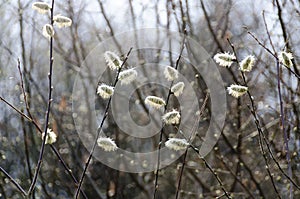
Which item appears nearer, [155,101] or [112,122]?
[155,101]

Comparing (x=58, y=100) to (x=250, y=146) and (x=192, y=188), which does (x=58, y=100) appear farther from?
(x=250, y=146)

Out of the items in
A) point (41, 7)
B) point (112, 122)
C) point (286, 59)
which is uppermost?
point (41, 7)

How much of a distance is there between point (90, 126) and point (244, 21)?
4.72 feet

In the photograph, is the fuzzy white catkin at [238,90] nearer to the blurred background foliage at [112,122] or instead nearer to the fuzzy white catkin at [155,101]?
the fuzzy white catkin at [155,101]

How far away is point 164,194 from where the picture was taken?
3.90 metres

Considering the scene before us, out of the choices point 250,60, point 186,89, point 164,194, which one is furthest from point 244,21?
point 250,60

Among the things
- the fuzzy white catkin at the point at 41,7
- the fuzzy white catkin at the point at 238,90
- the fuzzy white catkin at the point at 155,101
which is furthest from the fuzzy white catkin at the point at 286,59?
the fuzzy white catkin at the point at 41,7

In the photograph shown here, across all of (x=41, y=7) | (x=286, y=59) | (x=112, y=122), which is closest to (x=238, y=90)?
(x=286, y=59)

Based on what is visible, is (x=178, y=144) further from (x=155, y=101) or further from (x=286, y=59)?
(x=286, y=59)

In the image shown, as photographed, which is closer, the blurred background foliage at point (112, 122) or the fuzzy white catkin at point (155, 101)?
the fuzzy white catkin at point (155, 101)

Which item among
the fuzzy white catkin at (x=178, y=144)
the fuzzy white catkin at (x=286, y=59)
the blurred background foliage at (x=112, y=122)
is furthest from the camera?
the blurred background foliage at (x=112, y=122)

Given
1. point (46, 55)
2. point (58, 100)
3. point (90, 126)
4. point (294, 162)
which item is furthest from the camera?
point (58, 100)

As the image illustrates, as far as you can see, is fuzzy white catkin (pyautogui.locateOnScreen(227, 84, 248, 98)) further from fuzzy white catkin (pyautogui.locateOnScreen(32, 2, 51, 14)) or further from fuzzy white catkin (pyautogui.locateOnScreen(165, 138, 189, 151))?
fuzzy white catkin (pyautogui.locateOnScreen(32, 2, 51, 14))

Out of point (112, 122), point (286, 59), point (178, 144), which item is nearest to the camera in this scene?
point (178, 144)
